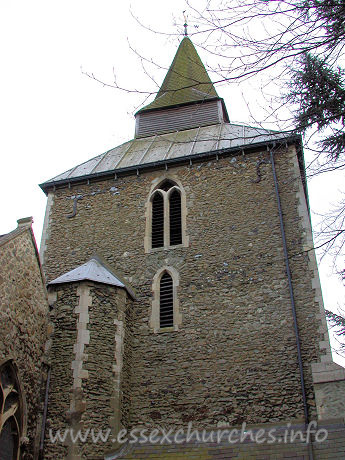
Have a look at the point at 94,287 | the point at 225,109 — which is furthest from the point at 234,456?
the point at 225,109

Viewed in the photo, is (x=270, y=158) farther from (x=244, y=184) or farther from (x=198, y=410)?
(x=198, y=410)

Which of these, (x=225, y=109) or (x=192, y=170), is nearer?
(x=192, y=170)

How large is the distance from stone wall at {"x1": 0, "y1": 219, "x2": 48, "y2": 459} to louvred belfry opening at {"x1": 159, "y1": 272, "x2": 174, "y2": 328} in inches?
104

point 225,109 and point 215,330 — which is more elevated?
point 225,109

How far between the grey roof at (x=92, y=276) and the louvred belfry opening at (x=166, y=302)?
0.73 meters

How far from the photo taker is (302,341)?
1112 centimetres

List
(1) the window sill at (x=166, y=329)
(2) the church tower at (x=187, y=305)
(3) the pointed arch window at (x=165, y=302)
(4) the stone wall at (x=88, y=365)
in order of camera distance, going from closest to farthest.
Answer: (4) the stone wall at (x=88, y=365) < (2) the church tower at (x=187, y=305) < (1) the window sill at (x=166, y=329) < (3) the pointed arch window at (x=165, y=302)

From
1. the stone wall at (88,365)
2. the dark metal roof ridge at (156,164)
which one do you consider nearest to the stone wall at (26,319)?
the stone wall at (88,365)

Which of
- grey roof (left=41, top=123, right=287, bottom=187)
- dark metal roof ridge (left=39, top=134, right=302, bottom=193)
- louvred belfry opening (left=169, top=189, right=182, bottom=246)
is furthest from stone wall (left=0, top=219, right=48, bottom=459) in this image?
grey roof (left=41, top=123, right=287, bottom=187)

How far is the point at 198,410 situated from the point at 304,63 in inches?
269

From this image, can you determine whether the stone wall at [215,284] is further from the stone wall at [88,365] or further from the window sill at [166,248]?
the stone wall at [88,365]

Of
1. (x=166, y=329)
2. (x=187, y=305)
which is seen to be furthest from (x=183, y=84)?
(x=166, y=329)

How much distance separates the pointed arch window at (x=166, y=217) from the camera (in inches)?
539

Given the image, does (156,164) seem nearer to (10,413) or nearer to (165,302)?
(165,302)
